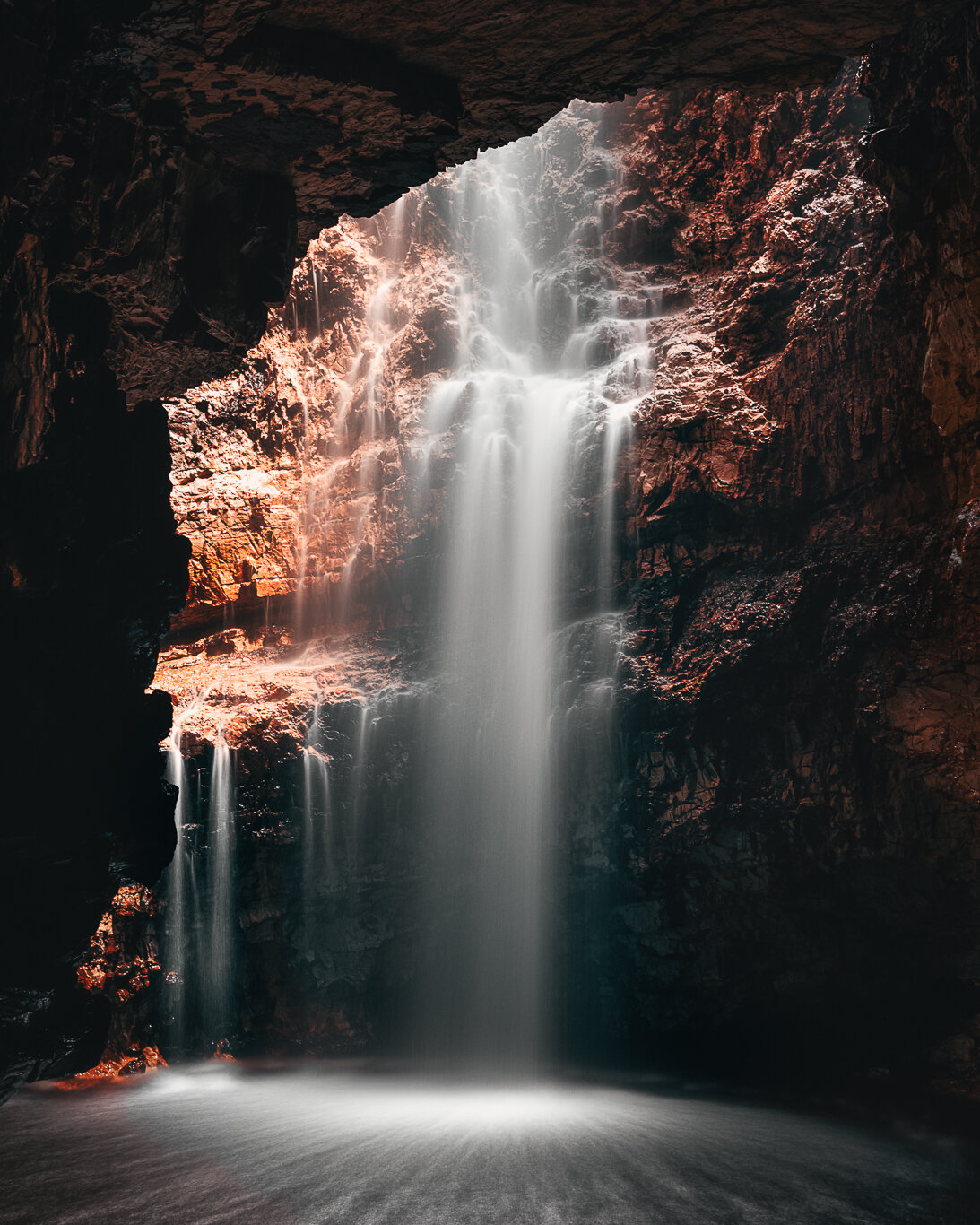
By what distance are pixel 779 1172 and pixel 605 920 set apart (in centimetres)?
795

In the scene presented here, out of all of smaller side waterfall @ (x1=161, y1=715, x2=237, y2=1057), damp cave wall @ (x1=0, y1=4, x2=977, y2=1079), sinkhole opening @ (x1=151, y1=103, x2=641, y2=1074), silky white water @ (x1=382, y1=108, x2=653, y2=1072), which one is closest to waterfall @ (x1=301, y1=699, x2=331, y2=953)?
sinkhole opening @ (x1=151, y1=103, x2=641, y2=1074)

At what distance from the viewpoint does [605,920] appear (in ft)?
64.6

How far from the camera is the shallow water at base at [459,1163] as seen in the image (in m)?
10.5

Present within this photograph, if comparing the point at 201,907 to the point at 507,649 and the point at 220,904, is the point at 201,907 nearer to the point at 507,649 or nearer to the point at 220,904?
the point at 220,904

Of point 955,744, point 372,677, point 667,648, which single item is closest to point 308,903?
point 372,677

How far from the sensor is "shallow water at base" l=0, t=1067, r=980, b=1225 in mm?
10453

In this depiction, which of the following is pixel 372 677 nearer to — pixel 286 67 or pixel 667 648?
pixel 667 648

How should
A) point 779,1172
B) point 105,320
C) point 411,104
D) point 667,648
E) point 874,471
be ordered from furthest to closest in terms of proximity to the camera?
1. point 667,648
2. point 874,471
3. point 779,1172
4. point 105,320
5. point 411,104

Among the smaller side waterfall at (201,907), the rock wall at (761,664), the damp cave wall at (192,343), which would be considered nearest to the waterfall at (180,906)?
the smaller side waterfall at (201,907)

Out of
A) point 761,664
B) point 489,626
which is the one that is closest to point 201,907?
point 489,626

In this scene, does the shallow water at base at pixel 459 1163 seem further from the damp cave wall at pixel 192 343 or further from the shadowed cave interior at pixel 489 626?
the damp cave wall at pixel 192 343

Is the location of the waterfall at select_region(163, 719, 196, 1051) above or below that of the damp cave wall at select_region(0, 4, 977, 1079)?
below

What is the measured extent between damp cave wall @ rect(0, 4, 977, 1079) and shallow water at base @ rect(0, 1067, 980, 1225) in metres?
1.99

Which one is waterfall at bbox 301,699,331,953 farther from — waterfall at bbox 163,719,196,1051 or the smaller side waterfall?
waterfall at bbox 163,719,196,1051
